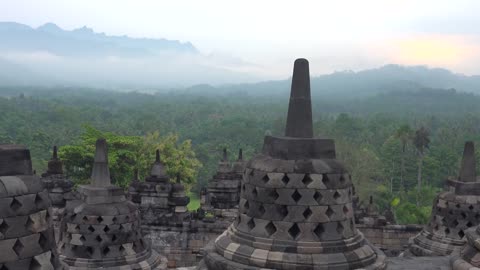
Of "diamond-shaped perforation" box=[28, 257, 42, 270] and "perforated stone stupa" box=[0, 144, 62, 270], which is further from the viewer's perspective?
"diamond-shaped perforation" box=[28, 257, 42, 270]

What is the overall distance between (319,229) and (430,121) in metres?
107

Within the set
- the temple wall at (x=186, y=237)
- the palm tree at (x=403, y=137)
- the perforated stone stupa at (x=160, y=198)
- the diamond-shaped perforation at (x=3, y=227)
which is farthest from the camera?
the palm tree at (x=403, y=137)

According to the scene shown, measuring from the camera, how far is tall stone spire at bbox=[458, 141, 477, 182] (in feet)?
32.2

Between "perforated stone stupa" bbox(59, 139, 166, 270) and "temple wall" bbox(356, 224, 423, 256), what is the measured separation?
33.0ft

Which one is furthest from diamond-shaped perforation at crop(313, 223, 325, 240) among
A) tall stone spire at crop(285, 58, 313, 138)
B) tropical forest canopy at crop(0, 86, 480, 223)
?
tropical forest canopy at crop(0, 86, 480, 223)

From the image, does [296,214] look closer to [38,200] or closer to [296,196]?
[296,196]

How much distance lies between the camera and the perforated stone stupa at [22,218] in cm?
411

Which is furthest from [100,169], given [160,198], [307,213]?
[160,198]

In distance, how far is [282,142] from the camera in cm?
577

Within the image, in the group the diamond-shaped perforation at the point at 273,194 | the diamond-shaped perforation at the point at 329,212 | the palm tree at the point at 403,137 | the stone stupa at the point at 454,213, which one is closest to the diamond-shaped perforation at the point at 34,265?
the diamond-shaped perforation at the point at 273,194

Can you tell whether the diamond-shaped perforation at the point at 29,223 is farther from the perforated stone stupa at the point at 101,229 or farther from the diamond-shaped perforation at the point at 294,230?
the perforated stone stupa at the point at 101,229

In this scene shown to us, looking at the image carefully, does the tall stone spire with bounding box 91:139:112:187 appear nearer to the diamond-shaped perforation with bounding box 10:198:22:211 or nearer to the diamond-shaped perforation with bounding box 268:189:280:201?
the diamond-shaped perforation with bounding box 268:189:280:201

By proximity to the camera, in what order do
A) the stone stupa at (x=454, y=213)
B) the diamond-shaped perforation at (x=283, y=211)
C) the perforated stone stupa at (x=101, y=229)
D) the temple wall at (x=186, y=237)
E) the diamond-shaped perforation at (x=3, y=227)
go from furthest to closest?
1. the temple wall at (x=186, y=237)
2. the stone stupa at (x=454, y=213)
3. the perforated stone stupa at (x=101, y=229)
4. the diamond-shaped perforation at (x=283, y=211)
5. the diamond-shaped perforation at (x=3, y=227)

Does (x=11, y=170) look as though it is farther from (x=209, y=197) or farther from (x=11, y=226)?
(x=209, y=197)
